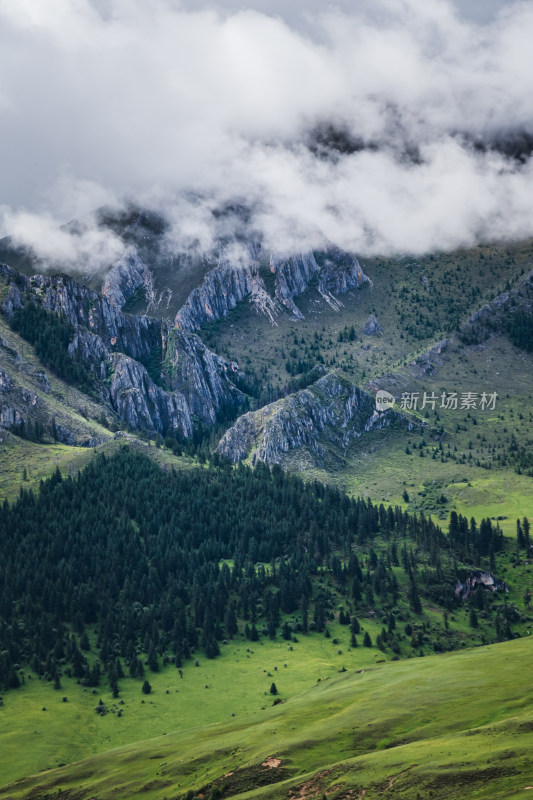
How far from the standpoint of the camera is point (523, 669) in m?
127

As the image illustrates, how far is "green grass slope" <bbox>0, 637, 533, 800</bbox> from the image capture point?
7706 cm

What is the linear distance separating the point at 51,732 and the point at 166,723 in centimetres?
2667

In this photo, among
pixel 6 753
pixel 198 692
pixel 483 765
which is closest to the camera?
pixel 483 765

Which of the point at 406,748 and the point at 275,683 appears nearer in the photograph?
the point at 406,748

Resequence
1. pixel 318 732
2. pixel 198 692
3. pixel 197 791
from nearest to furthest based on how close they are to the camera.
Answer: pixel 197 791
pixel 318 732
pixel 198 692

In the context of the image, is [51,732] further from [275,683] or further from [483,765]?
[483,765]

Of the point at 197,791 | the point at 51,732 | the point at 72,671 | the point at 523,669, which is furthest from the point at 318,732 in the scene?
the point at 72,671

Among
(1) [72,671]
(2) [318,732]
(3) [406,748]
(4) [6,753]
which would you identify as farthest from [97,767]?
(1) [72,671]

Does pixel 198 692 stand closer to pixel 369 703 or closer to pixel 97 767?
pixel 97 767

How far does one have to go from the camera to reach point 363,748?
102m

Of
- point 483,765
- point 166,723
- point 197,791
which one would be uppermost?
point 483,765

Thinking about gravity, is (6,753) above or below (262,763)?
below

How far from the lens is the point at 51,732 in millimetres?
160250

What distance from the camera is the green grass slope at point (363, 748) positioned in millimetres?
77062
